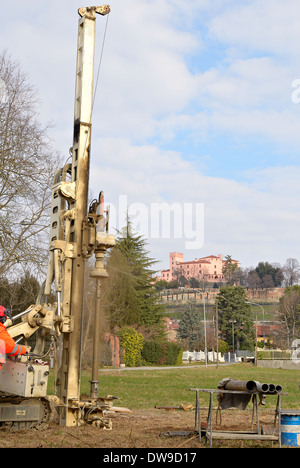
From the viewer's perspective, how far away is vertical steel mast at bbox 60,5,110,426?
1058 centimetres

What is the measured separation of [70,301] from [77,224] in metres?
1.41

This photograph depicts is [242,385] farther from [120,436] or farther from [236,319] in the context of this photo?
[236,319]

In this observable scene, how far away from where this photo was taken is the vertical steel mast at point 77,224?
1058 centimetres

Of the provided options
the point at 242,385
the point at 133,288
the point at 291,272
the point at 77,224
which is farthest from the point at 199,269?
the point at 242,385

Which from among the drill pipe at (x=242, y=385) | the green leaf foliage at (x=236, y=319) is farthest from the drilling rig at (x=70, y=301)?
the green leaf foliage at (x=236, y=319)

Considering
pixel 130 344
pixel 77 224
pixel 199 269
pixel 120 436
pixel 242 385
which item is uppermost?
pixel 199 269

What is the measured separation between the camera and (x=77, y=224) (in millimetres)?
11125

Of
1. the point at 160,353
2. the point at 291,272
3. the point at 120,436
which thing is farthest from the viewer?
the point at 291,272

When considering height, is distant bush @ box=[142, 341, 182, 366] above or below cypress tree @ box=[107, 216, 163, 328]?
below

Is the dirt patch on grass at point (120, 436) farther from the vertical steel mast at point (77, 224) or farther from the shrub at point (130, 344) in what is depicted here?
the shrub at point (130, 344)

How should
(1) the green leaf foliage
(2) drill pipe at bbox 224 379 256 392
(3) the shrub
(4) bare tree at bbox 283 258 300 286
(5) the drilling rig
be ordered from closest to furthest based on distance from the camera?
(2) drill pipe at bbox 224 379 256 392
(5) the drilling rig
(3) the shrub
(1) the green leaf foliage
(4) bare tree at bbox 283 258 300 286

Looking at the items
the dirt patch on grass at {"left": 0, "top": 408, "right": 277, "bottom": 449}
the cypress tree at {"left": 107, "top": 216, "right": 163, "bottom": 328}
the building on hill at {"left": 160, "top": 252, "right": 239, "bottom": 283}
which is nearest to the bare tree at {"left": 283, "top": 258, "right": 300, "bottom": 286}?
the building on hill at {"left": 160, "top": 252, "right": 239, "bottom": 283}

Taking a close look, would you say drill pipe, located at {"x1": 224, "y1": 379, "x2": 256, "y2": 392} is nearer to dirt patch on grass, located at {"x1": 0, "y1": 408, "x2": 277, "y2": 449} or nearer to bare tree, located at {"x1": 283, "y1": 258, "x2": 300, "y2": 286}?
dirt patch on grass, located at {"x1": 0, "y1": 408, "x2": 277, "y2": 449}
